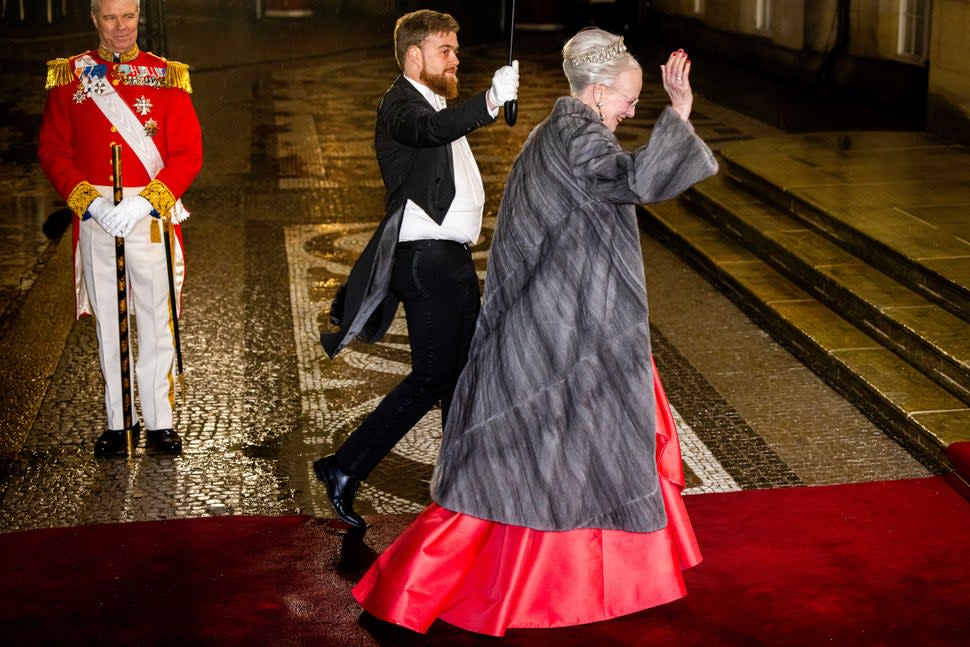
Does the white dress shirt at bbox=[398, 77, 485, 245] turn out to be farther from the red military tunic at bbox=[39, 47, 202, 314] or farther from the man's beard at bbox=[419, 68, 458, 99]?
the red military tunic at bbox=[39, 47, 202, 314]

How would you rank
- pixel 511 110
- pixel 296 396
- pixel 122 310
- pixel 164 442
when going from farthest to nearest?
pixel 296 396 → pixel 164 442 → pixel 122 310 → pixel 511 110

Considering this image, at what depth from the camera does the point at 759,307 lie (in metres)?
7.98

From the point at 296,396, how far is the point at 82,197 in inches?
63.9

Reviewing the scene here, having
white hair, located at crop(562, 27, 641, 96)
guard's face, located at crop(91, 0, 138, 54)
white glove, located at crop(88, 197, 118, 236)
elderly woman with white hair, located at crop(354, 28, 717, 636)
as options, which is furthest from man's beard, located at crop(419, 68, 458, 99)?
white glove, located at crop(88, 197, 118, 236)

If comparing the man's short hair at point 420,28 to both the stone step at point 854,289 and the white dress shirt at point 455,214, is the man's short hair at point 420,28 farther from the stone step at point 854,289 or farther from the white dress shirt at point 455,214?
the stone step at point 854,289

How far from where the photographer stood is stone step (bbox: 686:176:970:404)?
6.54 metres

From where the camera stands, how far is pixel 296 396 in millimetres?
6715

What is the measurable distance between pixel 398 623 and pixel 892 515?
79.9 inches

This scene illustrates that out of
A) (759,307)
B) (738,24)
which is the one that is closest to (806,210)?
(759,307)

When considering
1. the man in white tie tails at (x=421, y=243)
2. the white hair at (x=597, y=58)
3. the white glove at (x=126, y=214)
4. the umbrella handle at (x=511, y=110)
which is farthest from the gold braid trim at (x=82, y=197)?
the white hair at (x=597, y=58)

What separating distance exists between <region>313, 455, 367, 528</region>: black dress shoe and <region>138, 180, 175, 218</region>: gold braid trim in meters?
1.30

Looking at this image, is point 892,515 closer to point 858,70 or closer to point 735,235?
point 735,235

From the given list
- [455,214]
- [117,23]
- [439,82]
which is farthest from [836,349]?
[117,23]

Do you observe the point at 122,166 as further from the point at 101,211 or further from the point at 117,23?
the point at 117,23
